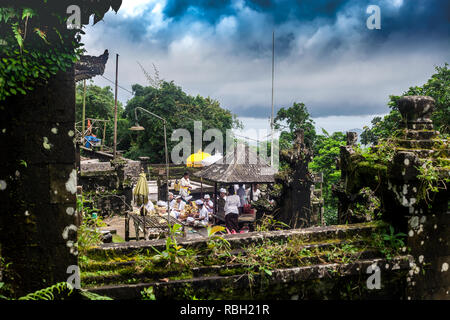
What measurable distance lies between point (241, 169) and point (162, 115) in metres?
25.2

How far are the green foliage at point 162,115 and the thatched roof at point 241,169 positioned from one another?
21.7 m

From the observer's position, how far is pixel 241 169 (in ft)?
45.9

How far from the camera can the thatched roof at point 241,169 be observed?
1361 cm

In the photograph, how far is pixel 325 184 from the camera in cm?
1947

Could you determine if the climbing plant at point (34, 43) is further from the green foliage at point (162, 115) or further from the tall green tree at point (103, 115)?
the tall green tree at point (103, 115)

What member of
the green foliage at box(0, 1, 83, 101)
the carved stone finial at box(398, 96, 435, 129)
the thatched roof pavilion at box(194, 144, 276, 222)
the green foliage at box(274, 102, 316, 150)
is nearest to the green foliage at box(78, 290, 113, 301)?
the green foliage at box(0, 1, 83, 101)

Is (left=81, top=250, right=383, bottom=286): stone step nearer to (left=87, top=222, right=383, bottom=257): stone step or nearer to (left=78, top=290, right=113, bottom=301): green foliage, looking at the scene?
(left=78, top=290, right=113, bottom=301): green foliage

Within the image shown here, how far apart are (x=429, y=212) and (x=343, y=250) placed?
113 centimetres

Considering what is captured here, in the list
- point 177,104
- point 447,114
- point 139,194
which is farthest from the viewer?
point 177,104

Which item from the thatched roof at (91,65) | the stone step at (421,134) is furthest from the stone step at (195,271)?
the thatched roof at (91,65)

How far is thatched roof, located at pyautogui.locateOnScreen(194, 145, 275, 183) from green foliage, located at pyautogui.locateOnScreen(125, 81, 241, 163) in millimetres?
21667

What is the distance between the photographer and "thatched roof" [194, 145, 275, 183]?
13609 millimetres
